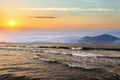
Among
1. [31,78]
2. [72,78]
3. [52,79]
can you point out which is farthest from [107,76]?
[31,78]

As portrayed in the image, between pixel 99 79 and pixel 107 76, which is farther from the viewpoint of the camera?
pixel 107 76

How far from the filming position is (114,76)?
524 inches

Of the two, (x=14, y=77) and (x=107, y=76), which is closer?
(x=14, y=77)

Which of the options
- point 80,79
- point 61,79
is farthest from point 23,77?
point 80,79

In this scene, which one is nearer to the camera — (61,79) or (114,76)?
(61,79)

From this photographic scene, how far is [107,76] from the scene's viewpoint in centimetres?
1340

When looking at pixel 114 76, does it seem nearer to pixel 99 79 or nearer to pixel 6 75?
pixel 99 79

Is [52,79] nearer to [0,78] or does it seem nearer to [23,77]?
[23,77]

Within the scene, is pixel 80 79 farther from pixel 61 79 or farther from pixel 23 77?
pixel 23 77

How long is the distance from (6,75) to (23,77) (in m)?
1.18

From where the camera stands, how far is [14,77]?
12562 mm

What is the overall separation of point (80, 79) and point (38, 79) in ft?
7.67

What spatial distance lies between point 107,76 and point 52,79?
3.48 meters

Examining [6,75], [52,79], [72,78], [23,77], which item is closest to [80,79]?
[72,78]
